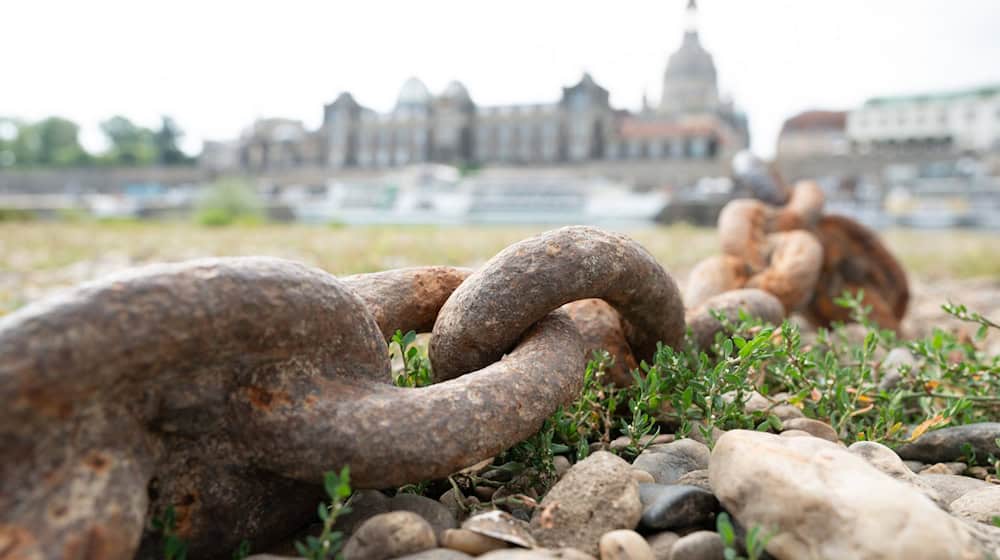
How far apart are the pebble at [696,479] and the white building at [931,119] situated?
69.1m

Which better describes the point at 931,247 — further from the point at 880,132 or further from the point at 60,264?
the point at 880,132

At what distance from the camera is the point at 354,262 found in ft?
24.8

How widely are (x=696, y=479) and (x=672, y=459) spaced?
0.14 metres

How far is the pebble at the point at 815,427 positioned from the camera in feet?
6.63

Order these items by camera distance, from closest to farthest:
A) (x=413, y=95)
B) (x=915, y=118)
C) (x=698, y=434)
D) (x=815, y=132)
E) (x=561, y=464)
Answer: (x=561, y=464) < (x=698, y=434) < (x=915, y=118) < (x=815, y=132) < (x=413, y=95)

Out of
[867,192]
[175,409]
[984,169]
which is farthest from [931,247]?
[984,169]

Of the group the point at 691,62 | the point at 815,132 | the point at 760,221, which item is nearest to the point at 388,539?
the point at 760,221

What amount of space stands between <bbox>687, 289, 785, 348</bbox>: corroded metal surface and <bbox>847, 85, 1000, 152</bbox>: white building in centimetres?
6795

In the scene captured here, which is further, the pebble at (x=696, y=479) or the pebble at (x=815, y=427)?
the pebble at (x=815, y=427)

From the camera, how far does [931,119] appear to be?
64.9 metres

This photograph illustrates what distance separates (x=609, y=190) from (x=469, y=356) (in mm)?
40129

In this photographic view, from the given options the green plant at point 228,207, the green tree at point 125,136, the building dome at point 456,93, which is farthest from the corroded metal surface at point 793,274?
the green tree at point 125,136

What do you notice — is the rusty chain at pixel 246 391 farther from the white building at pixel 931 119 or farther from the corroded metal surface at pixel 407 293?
the white building at pixel 931 119

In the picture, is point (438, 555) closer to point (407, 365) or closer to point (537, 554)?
point (537, 554)
